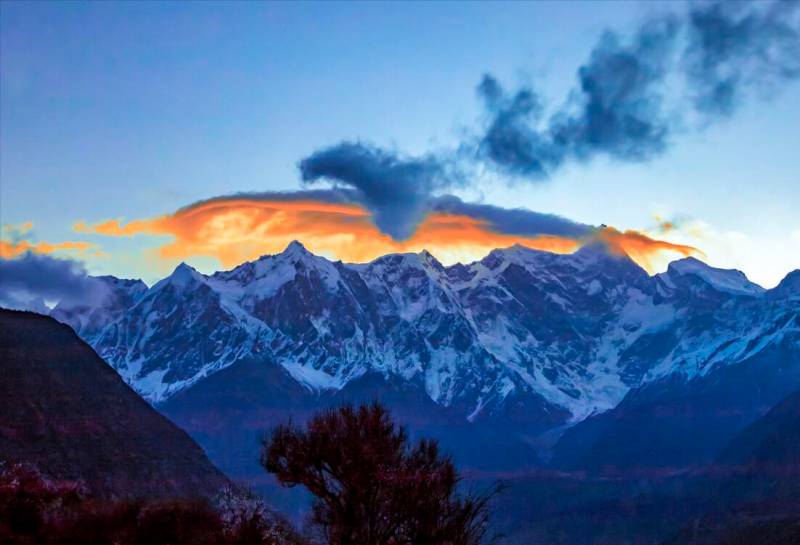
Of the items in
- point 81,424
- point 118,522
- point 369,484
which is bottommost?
point 118,522

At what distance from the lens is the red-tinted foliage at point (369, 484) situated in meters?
51.6

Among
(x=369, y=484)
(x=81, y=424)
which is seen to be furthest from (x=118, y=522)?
(x=81, y=424)

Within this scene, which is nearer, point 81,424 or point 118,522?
point 118,522

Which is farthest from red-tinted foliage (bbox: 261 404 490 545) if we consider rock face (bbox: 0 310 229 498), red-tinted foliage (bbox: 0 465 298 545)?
rock face (bbox: 0 310 229 498)

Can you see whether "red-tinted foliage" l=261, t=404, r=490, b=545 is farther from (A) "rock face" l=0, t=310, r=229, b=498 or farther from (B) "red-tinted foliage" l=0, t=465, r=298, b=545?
(A) "rock face" l=0, t=310, r=229, b=498

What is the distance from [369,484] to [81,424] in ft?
313

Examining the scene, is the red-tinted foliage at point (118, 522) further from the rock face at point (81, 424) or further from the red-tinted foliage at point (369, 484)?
the rock face at point (81, 424)

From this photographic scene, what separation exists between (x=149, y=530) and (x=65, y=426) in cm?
8995

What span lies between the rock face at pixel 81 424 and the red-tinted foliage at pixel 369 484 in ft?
235

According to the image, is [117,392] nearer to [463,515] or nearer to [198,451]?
[198,451]

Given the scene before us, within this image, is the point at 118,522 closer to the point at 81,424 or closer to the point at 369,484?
the point at 369,484

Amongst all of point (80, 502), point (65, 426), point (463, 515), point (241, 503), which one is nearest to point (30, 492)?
point (80, 502)

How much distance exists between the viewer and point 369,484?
52.0 meters

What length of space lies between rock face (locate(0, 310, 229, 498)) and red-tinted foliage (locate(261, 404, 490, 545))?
71.6 m
